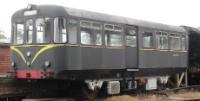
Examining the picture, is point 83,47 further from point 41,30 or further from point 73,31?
point 41,30

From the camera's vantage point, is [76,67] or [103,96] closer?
[76,67]

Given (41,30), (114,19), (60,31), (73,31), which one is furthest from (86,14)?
(114,19)

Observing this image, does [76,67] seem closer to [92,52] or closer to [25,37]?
[92,52]

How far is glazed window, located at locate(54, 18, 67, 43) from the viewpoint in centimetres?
1388

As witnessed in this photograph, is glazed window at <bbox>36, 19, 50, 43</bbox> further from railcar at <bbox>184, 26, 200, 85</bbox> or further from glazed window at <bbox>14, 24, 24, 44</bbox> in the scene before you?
railcar at <bbox>184, 26, 200, 85</bbox>

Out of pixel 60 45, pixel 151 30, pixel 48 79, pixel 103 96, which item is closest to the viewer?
pixel 60 45

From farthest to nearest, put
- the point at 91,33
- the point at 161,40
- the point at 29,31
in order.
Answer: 1. the point at 161,40
2. the point at 91,33
3. the point at 29,31

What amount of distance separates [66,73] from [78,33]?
1.41m

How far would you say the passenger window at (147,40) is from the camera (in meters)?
17.9

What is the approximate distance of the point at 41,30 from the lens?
47.2 feet

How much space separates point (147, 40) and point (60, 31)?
17.7 ft

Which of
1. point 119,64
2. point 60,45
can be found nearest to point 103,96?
point 119,64

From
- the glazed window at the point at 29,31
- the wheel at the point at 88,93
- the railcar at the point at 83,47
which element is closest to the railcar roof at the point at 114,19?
the railcar at the point at 83,47

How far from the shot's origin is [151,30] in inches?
730
